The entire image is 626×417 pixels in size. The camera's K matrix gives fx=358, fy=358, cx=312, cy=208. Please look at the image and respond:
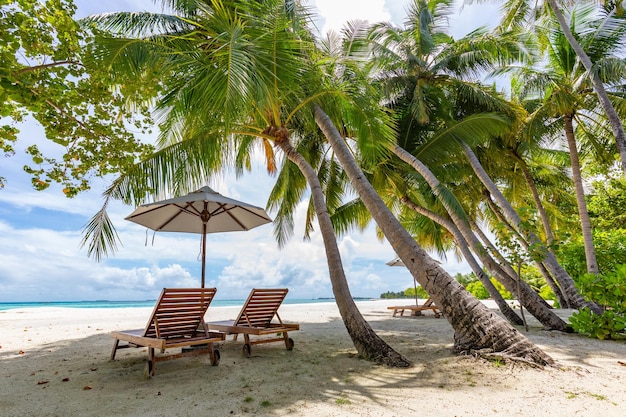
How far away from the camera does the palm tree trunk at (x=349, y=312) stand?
15.2 ft

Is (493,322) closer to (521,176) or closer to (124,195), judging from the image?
(124,195)

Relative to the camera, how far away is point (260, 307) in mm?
5512

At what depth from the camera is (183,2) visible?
5977 mm

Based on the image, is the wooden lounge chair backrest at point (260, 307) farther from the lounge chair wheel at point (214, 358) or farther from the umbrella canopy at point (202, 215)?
the umbrella canopy at point (202, 215)

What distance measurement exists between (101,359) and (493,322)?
521 cm

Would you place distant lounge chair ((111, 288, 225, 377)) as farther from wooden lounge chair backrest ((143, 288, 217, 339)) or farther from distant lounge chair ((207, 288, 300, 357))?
distant lounge chair ((207, 288, 300, 357))

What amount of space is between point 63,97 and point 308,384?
3.92 metres

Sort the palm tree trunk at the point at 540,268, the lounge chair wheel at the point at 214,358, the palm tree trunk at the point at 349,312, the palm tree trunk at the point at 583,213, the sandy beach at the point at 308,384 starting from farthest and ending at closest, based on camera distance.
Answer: the palm tree trunk at the point at 540,268
the palm tree trunk at the point at 583,213
the palm tree trunk at the point at 349,312
the lounge chair wheel at the point at 214,358
the sandy beach at the point at 308,384

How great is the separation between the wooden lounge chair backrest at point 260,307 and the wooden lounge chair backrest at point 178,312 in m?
0.80

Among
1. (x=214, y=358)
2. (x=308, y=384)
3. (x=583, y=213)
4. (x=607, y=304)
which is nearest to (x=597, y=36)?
(x=583, y=213)

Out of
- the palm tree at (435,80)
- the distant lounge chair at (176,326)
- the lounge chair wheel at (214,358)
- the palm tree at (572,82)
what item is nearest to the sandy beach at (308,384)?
the lounge chair wheel at (214,358)

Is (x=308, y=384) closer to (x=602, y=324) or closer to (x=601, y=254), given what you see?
(x=602, y=324)

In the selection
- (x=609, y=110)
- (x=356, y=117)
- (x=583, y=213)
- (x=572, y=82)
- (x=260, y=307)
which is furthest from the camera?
(x=572, y=82)

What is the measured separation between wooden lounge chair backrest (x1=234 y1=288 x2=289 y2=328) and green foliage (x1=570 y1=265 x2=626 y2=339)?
212 inches
